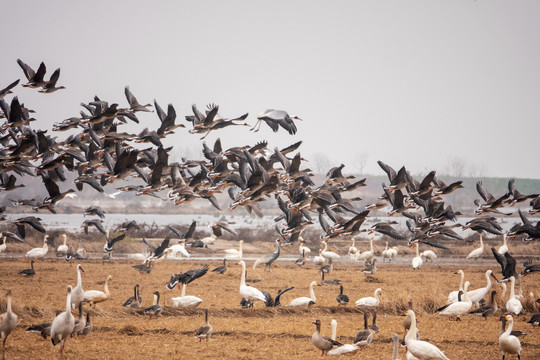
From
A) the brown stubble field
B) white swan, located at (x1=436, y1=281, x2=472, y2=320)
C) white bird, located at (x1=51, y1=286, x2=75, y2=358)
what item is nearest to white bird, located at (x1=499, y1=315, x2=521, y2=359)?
the brown stubble field

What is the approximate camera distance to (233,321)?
16.2 metres

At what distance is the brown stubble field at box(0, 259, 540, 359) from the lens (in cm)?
1273

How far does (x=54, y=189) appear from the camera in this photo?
13.1 meters

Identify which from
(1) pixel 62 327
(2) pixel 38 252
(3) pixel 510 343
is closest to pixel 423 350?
(3) pixel 510 343

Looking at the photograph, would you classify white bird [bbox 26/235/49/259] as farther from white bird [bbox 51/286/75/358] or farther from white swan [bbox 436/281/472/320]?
white swan [bbox 436/281/472/320]

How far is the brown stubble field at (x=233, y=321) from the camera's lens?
1273 cm

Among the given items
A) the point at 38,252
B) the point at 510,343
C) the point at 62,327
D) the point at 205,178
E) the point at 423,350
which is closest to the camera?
the point at 423,350

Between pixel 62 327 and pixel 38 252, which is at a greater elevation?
pixel 62 327

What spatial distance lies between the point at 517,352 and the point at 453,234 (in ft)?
11.1

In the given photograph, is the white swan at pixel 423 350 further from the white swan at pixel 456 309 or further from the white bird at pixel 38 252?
the white bird at pixel 38 252

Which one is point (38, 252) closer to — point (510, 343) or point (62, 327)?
point (62, 327)

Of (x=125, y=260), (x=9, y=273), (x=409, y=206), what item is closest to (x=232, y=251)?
(x=125, y=260)

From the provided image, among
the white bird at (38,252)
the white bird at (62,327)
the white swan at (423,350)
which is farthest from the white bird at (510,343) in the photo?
the white bird at (38,252)

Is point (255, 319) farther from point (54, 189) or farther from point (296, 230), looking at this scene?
point (54, 189)
